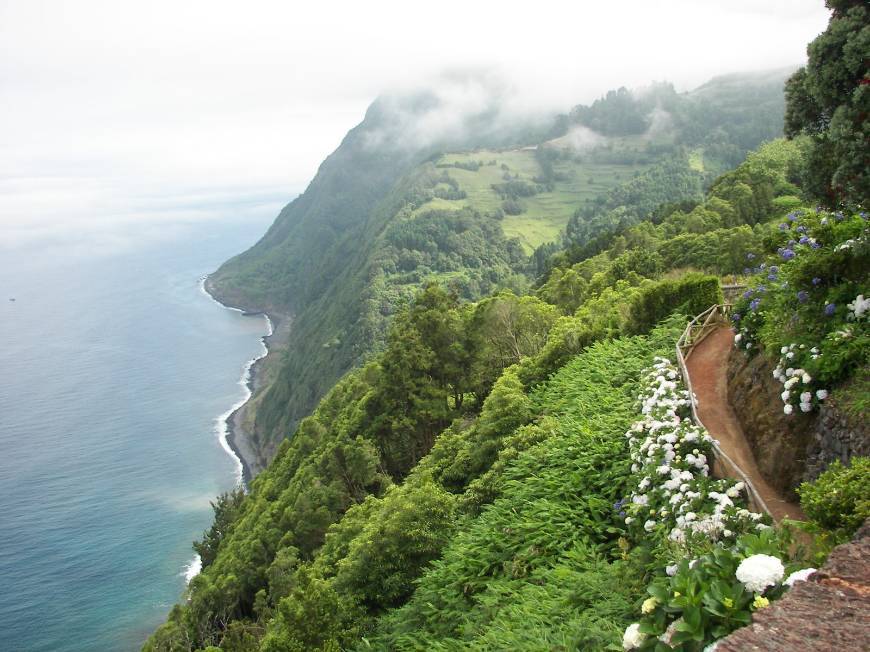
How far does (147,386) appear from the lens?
18025cm

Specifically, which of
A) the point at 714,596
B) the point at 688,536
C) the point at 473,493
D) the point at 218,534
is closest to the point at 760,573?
the point at 714,596

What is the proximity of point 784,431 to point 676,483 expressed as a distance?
317cm

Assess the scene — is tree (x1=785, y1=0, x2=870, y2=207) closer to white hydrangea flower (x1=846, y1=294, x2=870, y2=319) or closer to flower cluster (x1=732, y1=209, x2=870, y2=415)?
flower cluster (x1=732, y1=209, x2=870, y2=415)

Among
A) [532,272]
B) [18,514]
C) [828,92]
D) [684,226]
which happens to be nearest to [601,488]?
[828,92]

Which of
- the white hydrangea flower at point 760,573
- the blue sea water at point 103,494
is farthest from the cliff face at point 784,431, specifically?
the blue sea water at point 103,494

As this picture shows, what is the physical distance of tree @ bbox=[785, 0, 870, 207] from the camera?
41.6 ft

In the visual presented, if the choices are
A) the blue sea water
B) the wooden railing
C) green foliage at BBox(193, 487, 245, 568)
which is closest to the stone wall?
the wooden railing

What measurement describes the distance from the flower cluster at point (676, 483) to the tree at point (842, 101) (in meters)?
6.49

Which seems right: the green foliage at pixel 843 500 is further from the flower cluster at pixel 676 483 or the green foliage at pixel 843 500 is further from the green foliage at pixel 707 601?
the flower cluster at pixel 676 483

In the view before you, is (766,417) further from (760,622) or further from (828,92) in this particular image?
(760,622)

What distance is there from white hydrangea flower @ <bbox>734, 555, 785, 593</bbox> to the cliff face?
4879 mm

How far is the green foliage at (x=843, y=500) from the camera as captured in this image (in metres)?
9.08

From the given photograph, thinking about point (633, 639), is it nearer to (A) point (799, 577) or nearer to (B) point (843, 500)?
(A) point (799, 577)

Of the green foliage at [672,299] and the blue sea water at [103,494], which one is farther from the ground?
the green foliage at [672,299]
